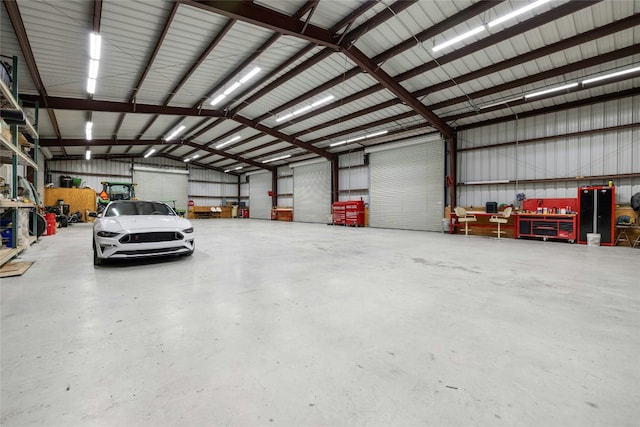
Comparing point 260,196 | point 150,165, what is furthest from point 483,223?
point 150,165

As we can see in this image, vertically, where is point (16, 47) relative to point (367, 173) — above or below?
above

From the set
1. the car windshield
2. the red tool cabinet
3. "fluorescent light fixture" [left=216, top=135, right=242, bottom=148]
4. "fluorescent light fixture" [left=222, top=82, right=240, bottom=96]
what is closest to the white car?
the car windshield

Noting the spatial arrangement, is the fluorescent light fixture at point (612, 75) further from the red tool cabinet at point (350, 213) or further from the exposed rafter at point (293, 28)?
the red tool cabinet at point (350, 213)

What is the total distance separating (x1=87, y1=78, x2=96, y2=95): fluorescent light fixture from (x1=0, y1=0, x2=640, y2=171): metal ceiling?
0.17 meters

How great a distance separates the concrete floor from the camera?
1.32 m

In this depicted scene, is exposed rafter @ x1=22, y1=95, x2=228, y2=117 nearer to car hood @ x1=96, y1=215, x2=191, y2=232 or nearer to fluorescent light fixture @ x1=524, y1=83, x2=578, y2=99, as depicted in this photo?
car hood @ x1=96, y1=215, x2=191, y2=232

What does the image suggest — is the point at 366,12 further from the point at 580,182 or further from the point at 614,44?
the point at 580,182

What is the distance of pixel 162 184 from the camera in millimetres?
22406

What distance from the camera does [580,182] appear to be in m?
8.88

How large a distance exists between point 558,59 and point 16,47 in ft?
45.4

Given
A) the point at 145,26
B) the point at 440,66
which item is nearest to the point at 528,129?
the point at 440,66

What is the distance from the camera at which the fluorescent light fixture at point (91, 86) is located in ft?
28.5

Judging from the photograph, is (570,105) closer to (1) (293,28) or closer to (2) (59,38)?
(1) (293,28)

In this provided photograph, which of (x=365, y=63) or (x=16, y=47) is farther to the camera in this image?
(x=365, y=63)
